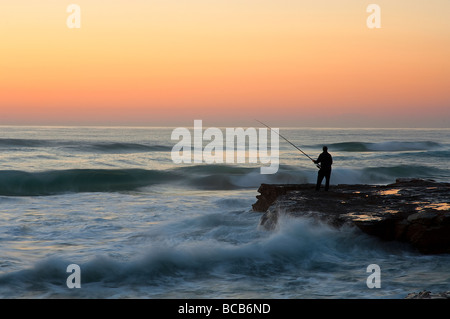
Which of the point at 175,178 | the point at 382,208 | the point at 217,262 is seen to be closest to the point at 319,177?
the point at 382,208

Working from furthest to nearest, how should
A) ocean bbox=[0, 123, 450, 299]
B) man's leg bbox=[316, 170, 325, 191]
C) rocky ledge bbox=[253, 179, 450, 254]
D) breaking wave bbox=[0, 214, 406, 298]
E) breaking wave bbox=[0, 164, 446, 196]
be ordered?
breaking wave bbox=[0, 164, 446, 196], man's leg bbox=[316, 170, 325, 191], rocky ledge bbox=[253, 179, 450, 254], breaking wave bbox=[0, 214, 406, 298], ocean bbox=[0, 123, 450, 299]

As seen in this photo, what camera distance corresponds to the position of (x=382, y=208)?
9797 mm

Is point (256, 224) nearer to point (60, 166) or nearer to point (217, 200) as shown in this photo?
point (217, 200)

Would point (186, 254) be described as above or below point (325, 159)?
below

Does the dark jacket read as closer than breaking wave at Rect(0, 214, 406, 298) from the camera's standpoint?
No

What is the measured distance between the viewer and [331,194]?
11.6 metres

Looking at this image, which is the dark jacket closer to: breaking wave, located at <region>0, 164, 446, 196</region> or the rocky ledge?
the rocky ledge

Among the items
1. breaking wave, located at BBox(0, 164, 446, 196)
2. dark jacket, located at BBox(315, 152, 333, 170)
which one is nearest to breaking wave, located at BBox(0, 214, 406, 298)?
dark jacket, located at BBox(315, 152, 333, 170)

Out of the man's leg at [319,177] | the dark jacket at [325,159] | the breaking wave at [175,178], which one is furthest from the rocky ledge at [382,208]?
the breaking wave at [175,178]

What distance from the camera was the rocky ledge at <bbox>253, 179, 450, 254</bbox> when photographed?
836 cm

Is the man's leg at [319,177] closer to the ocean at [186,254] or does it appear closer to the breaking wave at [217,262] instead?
the ocean at [186,254]

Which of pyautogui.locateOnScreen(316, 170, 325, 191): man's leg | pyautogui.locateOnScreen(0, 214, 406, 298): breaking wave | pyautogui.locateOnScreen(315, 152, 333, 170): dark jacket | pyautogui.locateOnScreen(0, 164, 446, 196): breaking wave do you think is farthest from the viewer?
pyautogui.locateOnScreen(0, 164, 446, 196): breaking wave

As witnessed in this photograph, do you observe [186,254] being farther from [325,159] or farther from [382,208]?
[325,159]

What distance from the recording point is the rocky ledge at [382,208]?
836cm
